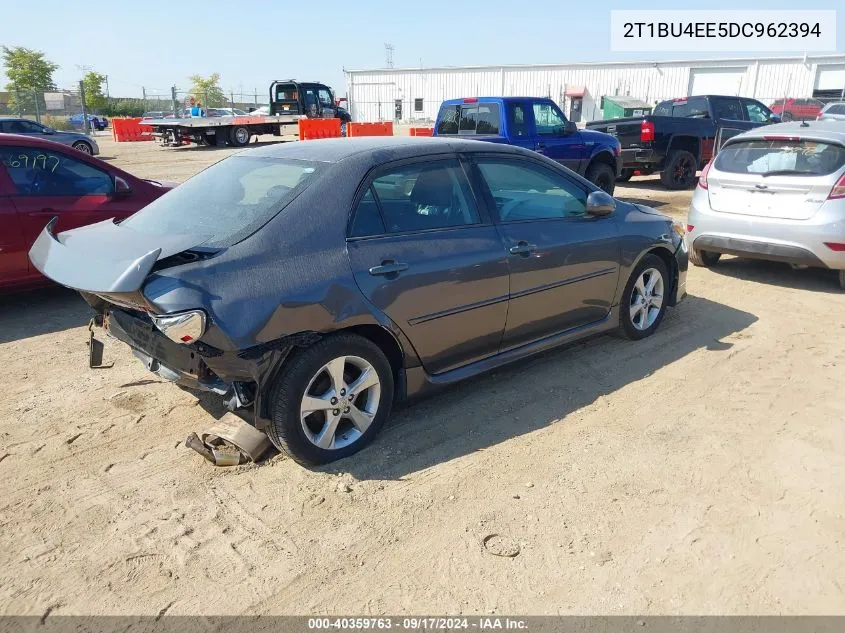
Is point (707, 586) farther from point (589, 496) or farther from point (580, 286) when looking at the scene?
point (580, 286)

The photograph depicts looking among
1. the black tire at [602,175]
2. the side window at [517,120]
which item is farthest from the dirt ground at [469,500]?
Answer: the black tire at [602,175]

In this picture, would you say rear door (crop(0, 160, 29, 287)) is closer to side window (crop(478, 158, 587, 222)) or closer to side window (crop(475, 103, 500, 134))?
side window (crop(478, 158, 587, 222))

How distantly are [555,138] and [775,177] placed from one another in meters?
4.42

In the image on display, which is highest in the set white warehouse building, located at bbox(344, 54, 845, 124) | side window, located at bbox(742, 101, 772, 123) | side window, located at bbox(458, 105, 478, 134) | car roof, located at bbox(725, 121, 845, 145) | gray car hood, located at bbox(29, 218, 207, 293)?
white warehouse building, located at bbox(344, 54, 845, 124)

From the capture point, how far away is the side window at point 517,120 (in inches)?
398

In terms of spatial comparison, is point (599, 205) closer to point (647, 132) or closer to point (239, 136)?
point (647, 132)

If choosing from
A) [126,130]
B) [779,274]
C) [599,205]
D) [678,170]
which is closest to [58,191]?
[599,205]

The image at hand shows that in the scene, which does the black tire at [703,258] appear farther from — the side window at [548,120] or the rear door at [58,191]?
the rear door at [58,191]

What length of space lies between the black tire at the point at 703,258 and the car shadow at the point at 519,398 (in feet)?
6.50

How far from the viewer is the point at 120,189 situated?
6445 millimetres

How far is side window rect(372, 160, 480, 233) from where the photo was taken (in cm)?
370

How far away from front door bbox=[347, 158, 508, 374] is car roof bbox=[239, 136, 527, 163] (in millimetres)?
87

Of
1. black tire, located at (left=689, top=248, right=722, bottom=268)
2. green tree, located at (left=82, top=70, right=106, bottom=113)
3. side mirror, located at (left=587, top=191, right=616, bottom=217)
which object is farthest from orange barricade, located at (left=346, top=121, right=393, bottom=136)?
green tree, located at (left=82, top=70, right=106, bottom=113)

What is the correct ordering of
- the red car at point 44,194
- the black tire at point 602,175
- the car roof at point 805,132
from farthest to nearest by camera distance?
1. the black tire at point 602,175
2. the car roof at point 805,132
3. the red car at point 44,194
